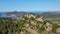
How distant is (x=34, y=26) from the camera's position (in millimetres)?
18875

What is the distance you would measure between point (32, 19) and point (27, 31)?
45 cm

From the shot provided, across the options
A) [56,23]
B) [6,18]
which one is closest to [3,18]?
[6,18]

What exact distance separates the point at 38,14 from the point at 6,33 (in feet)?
3.84

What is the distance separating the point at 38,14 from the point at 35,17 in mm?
Answer: 263

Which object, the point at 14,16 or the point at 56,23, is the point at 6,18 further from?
the point at 56,23

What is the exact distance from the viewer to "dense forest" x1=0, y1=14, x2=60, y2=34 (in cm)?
1872

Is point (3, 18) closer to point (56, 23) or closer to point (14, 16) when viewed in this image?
point (14, 16)

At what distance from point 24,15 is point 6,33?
80 centimetres

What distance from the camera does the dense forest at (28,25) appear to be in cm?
1872

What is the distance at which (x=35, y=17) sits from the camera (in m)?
19.0

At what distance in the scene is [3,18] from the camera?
62.9 feet

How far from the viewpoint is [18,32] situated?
1872cm

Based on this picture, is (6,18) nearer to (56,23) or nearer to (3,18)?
(3,18)

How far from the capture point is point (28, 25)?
18875 mm
